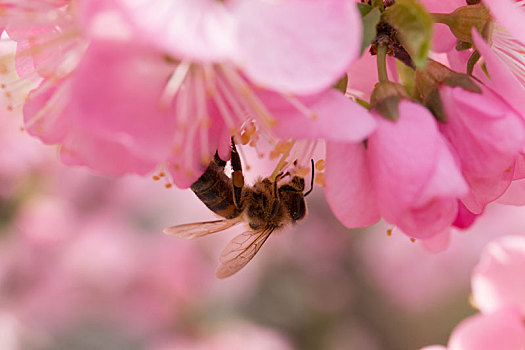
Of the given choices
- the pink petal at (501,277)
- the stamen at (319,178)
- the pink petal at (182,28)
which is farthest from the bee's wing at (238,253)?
the pink petal at (182,28)

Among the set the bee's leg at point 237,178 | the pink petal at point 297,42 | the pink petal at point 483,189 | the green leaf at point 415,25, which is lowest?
the bee's leg at point 237,178

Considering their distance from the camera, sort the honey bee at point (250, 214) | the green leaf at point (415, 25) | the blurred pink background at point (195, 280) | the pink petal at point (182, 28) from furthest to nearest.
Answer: the blurred pink background at point (195, 280), the honey bee at point (250, 214), the green leaf at point (415, 25), the pink petal at point (182, 28)

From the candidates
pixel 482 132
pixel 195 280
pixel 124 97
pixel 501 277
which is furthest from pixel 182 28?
pixel 195 280

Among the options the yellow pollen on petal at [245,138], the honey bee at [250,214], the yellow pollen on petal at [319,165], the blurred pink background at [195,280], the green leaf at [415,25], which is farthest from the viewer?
the blurred pink background at [195,280]

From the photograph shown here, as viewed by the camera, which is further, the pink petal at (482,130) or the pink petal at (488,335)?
the pink petal at (488,335)

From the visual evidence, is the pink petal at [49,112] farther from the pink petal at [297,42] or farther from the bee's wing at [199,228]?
the bee's wing at [199,228]

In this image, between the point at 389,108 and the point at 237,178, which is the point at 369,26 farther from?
the point at 237,178
